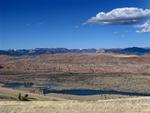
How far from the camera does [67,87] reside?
60.7 m

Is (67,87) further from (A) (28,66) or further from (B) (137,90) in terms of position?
(A) (28,66)

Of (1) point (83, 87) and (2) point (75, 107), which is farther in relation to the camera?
(1) point (83, 87)

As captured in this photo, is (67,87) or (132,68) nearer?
(67,87)

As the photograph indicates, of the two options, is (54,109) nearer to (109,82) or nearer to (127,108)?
(127,108)

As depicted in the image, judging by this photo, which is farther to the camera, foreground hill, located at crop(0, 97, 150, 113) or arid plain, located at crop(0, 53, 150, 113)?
arid plain, located at crop(0, 53, 150, 113)

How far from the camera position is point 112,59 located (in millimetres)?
120625

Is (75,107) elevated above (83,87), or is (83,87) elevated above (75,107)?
(75,107)

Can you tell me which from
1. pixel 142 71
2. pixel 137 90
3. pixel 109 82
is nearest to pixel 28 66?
pixel 142 71

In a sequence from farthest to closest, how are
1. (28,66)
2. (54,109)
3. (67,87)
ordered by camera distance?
(28,66) → (67,87) → (54,109)

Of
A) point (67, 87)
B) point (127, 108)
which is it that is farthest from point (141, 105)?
point (67, 87)

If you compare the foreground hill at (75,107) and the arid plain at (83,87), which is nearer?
the foreground hill at (75,107)

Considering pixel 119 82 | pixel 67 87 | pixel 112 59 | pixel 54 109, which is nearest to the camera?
pixel 54 109

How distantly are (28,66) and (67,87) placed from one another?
46.5m

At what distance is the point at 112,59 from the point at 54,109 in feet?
319
